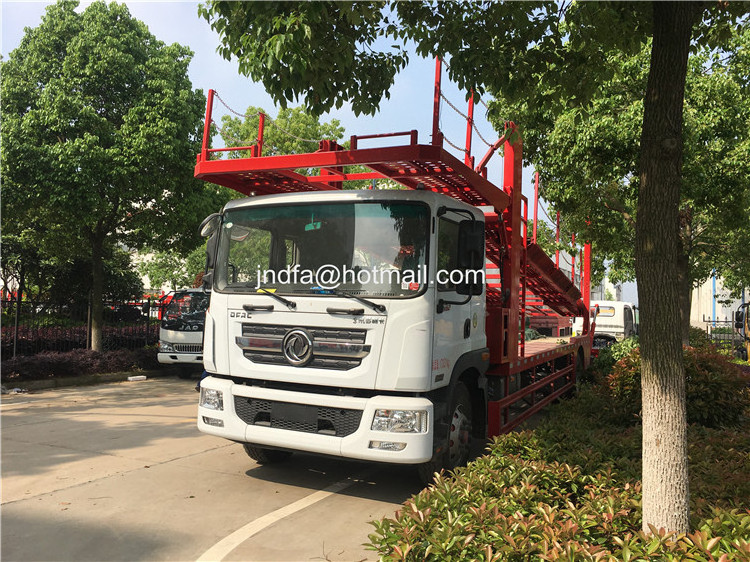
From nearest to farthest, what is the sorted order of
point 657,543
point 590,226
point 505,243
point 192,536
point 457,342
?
point 657,543 < point 192,536 < point 457,342 < point 505,243 < point 590,226

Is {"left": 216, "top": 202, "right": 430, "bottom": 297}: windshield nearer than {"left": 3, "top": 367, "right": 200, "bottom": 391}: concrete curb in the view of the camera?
Yes

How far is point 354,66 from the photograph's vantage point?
13.5 ft

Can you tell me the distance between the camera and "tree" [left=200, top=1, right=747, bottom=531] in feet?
9.40

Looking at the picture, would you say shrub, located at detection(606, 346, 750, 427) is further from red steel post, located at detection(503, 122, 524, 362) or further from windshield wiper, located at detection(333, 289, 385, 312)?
windshield wiper, located at detection(333, 289, 385, 312)

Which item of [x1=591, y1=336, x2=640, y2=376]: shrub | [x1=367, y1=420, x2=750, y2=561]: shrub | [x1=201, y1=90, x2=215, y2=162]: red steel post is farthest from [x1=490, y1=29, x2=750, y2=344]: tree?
[x1=367, y1=420, x2=750, y2=561]: shrub

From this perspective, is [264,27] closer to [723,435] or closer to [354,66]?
[354,66]

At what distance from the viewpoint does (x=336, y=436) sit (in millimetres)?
4406

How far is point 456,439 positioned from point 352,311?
156cm

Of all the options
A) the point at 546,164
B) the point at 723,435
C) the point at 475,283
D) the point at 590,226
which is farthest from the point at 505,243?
the point at 590,226

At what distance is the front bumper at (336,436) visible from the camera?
167 inches

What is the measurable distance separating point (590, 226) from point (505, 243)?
759cm

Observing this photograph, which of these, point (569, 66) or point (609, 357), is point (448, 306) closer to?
point (569, 66)

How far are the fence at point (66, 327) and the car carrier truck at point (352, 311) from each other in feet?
26.9

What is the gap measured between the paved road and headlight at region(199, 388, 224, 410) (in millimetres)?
725
